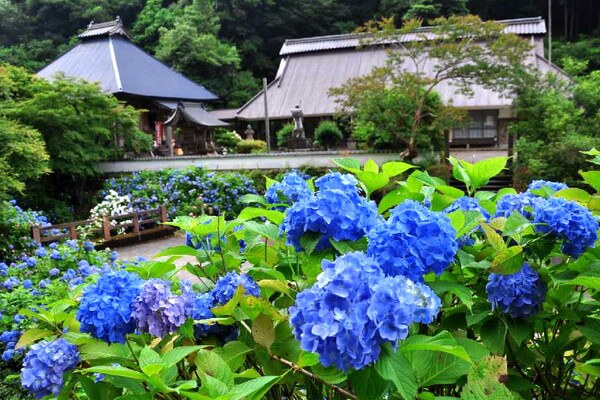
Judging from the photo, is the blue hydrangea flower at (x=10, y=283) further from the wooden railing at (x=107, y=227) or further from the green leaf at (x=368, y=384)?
the green leaf at (x=368, y=384)

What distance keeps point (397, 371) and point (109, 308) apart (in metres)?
0.65

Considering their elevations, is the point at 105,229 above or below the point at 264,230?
below

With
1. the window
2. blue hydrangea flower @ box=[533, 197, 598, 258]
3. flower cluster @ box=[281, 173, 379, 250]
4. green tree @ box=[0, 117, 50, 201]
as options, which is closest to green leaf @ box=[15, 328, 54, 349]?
flower cluster @ box=[281, 173, 379, 250]

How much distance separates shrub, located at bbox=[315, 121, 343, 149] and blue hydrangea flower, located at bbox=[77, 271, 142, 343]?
1522 cm

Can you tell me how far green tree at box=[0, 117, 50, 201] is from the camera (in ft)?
21.0

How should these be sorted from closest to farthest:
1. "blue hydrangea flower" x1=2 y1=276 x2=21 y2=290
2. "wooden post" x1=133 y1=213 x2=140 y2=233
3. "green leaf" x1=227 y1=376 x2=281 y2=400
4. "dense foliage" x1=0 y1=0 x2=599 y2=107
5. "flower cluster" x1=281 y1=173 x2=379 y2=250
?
1. "green leaf" x1=227 y1=376 x2=281 y2=400
2. "flower cluster" x1=281 y1=173 x2=379 y2=250
3. "blue hydrangea flower" x1=2 y1=276 x2=21 y2=290
4. "wooden post" x1=133 y1=213 x2=140 y2=233
5. "dense foliage" x1=0 y1=0 x2=599 y2=107

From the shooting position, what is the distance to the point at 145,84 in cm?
1694

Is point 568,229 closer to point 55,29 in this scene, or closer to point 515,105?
point 515,105

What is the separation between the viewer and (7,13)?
28.9 meters

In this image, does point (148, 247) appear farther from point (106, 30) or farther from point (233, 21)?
point (233, 21)

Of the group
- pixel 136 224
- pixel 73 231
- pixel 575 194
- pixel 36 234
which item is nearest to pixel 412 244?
pixel 575 194

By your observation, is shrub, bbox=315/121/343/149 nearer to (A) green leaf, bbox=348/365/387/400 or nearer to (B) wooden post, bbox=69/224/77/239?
(B) wooden post, bbox=69/224/77/239

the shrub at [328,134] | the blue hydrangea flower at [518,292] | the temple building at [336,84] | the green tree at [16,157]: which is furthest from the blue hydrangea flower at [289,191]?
the temple building at [336,84]

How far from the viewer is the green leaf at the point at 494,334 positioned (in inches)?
41.4
